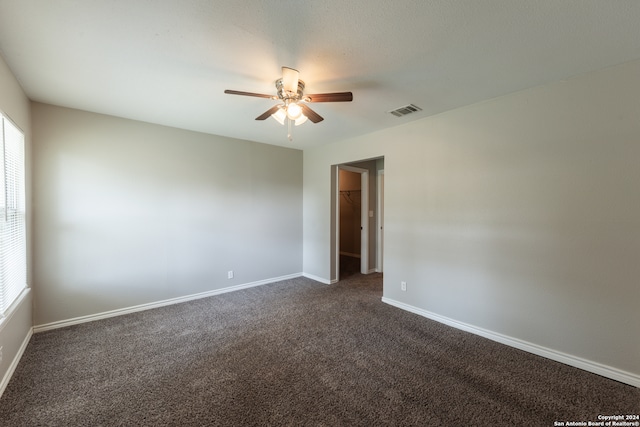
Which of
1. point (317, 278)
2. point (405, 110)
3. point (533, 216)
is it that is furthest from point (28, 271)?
point (533, 216)

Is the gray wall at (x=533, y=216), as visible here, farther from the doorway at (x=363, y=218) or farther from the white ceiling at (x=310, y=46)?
the doorway at (x=363, y=218)

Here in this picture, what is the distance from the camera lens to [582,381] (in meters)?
2.03

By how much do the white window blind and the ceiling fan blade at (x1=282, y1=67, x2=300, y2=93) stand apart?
7.13 feet

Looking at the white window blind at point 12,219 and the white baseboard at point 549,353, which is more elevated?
the white window blind at point 12,219

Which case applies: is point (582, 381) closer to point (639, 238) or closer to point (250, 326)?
point (639, 238)

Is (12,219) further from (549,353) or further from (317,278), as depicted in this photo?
(549,353)

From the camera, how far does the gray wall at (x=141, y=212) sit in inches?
114

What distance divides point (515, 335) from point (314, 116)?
288 centimetres

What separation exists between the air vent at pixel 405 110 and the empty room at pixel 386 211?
73 mm

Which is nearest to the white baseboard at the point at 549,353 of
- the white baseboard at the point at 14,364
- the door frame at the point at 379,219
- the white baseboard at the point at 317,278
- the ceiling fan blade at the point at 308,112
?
the white baseboard at the point at 317,278

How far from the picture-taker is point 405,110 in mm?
2982

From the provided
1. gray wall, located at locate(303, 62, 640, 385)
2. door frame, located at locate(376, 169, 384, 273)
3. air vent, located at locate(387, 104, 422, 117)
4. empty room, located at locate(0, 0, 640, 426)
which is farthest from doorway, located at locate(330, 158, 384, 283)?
air vent, located at locate(387, 104, 422, 117)

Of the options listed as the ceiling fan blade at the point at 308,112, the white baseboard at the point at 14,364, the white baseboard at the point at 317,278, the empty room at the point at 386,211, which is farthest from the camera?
the white baseboard at the point at 317,278

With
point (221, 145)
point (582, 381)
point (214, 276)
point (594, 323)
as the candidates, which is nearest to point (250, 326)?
point (214, 276)
